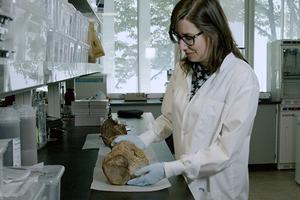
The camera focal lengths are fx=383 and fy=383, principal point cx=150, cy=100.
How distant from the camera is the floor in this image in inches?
152

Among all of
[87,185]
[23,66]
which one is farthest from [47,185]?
[87,185]

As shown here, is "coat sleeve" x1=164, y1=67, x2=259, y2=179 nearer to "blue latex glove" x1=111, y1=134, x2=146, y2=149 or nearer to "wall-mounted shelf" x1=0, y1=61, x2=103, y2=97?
"blue latex glove" x1=111, y1=134, x2=146, y2=149

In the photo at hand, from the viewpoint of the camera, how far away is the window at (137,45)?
221 inches

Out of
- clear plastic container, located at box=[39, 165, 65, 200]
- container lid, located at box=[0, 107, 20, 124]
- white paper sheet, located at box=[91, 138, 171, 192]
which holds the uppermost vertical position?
container lid, located at box=[0, 107, 20, 124]

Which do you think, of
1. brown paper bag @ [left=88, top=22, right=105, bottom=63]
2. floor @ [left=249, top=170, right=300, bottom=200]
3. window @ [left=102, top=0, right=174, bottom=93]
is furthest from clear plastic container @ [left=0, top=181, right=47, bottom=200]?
window @ [left=102, top=0, right=174, bottom=93]

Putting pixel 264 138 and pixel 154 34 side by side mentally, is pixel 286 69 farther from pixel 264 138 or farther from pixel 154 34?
pixel 154 34

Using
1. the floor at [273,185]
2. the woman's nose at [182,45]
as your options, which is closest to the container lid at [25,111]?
the woman's nose at [182,45]

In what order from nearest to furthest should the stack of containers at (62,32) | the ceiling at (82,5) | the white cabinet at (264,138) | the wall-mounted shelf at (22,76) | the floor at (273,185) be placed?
the wall-mounted shelf at (22,76)
the stack of containers at (62,32)
the ceiling at (82,5)
the floor at (273,185)
the white cabinet at (264,138)

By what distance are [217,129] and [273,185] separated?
2943mm

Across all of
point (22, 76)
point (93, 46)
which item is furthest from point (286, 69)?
point (22, 76)

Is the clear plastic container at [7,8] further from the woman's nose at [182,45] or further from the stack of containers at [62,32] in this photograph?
the woman's nose at [182,45]

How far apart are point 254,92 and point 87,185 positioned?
75cm

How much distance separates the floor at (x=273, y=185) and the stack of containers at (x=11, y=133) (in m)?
3.27

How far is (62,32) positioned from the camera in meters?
1.27
